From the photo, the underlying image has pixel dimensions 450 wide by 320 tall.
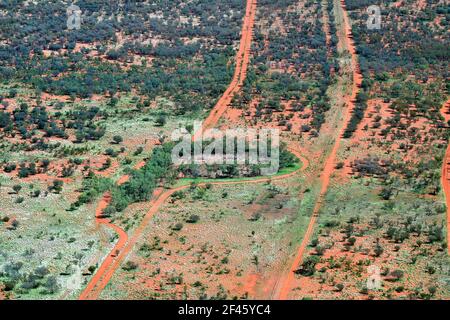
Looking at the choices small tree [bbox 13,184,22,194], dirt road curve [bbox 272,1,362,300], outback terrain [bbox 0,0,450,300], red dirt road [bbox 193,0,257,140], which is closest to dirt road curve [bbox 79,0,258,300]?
red dirt road [bbox 193,0,257,140]

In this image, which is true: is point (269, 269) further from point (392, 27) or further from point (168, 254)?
point (392, 27)

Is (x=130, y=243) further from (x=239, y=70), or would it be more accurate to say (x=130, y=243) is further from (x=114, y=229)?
(x=239, y=70)

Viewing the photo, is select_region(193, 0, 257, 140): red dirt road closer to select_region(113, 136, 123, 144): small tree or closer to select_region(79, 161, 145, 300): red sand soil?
select_region(113, 136, 123, 144): small tree

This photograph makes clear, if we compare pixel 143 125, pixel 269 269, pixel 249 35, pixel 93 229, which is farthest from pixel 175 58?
pixel 269 269

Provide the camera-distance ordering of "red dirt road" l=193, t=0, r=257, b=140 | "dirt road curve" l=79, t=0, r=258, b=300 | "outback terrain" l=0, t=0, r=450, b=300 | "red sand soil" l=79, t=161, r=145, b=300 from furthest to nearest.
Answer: "red dirt road" l=193, t=0, r=257, b=140, "outback terrain" l=0, t=0, r=450, b=300, "dirt road curve" l=79, t=0, r=258, b=300, "red sand soil" l=79, t=161, r=145, b=300

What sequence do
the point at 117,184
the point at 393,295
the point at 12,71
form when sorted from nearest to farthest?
1. the point at 393,295
2. the point at 117,184
3. the point at 12,71
